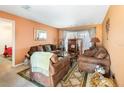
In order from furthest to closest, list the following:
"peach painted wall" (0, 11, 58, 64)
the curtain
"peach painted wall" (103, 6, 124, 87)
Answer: the curtain, "peach painted wall" (0, 11, 58, 64), "peach painted wall" (103, 6, 124, 87)

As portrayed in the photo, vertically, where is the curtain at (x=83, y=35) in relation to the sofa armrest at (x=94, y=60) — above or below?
above

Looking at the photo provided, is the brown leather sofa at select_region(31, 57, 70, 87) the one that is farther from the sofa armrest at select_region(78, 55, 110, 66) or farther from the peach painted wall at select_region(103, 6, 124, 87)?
the peach painted wall at select_region(103, 6, 124, 87)

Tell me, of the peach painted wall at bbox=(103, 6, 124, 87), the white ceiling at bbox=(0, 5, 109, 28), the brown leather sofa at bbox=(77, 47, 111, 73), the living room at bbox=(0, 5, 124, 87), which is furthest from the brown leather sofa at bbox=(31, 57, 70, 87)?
the white ceiling at bbox=(0, 5, 109, 28)

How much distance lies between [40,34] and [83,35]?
8.70ft

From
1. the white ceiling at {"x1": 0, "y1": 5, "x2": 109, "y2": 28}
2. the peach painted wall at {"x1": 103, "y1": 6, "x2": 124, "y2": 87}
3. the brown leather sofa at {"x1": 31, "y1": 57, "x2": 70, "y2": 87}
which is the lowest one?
the brown leather sofa at {"x1": 31, "y1": 57, "x2": 70, "y2": 87}

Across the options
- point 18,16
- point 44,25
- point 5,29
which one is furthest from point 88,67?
point 5,29

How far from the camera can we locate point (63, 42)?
696 centimetres

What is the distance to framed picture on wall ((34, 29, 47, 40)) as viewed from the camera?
15.6ft

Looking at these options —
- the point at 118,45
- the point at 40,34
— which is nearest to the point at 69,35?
the point at 40,34

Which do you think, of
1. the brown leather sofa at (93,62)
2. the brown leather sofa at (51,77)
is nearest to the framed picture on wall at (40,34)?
the brown leather sofa at (93,62)

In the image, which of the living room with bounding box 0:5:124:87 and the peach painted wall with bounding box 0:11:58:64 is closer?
the living room with bounding box 0:5:124:87

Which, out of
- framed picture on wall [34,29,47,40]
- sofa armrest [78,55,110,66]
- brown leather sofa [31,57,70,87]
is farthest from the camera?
framed picture on wall [34,29,47,40]

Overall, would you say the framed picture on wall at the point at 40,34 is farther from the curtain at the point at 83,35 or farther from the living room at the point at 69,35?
the curtain at the point at 83,35

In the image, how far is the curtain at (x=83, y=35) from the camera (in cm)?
600
